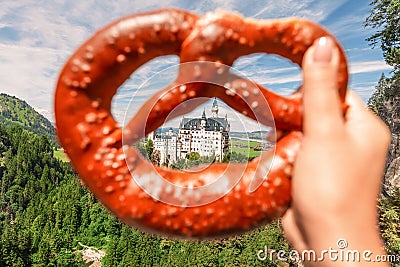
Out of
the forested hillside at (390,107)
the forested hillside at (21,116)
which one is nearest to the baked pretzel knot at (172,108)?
the forested hillside at (390,107)

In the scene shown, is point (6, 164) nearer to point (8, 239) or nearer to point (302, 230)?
point (8, 239)

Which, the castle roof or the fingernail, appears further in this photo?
the castle roof

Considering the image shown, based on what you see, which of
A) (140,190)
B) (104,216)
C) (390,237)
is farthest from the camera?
(104,216)

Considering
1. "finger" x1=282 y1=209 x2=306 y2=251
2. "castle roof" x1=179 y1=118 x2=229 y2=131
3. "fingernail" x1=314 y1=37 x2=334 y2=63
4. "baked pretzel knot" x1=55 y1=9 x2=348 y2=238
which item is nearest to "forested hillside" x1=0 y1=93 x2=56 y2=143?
"castle roof" x1=179 y1=118 x2=229 y2=131

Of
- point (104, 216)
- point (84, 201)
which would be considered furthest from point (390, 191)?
point (84, 201)

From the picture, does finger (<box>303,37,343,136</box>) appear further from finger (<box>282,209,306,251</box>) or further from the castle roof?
the castle roof
